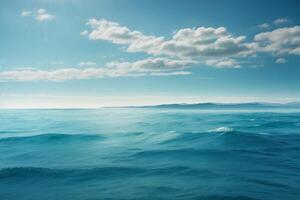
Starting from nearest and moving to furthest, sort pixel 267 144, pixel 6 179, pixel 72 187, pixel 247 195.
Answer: pixel 247 195, pixel 72 187, pixel 6 179, pixel 267 144

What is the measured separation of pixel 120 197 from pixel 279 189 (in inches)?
338

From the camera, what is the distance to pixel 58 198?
47.2 feet

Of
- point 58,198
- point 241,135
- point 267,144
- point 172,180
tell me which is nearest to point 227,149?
point 267,144

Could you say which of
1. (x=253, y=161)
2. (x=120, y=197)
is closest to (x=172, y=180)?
(x=120, y=197)

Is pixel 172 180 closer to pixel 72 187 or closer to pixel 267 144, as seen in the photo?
pixel 72 187

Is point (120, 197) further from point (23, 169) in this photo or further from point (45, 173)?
point (23, 169)

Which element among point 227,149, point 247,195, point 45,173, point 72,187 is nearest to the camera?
point 247,195

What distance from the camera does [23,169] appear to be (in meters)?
21.1

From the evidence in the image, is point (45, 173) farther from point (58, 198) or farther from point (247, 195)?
point (247, 195)

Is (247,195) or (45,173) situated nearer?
(247,195)

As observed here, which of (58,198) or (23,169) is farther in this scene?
(23,169)

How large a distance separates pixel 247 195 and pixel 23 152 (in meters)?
28.2

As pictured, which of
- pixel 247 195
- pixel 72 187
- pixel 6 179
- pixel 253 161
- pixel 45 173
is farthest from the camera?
pixel 253 161

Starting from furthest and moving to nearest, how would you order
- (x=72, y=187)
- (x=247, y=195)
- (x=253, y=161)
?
(x=253, y=161) → (x=72, y=187) → (x=247, y=195)
